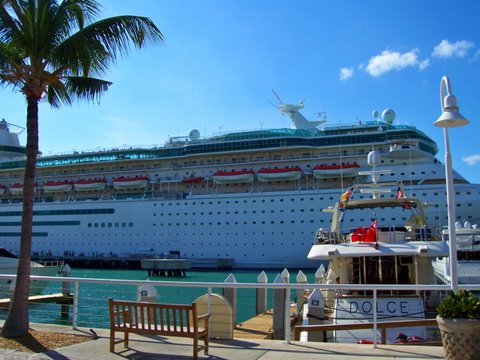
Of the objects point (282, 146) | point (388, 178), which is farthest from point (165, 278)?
point (388, 178)

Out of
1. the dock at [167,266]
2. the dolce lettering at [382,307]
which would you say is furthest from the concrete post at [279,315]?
the dock at [167,266]

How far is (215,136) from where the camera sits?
137 ft

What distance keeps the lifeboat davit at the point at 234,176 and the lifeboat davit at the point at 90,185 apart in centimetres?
1161

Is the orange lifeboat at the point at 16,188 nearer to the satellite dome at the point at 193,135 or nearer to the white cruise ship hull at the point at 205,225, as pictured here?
the white cruise ship hull at the point at 205,225

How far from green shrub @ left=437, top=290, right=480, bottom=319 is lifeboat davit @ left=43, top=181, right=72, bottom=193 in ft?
145

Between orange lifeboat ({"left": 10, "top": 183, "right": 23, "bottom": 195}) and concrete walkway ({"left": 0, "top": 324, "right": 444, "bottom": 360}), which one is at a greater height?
orange lifeboat ({"left": 10, "top": 183, "right": 23, "bottom": 195})

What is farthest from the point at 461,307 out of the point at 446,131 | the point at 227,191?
the point at 227,191

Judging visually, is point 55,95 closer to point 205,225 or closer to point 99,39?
point 99,39

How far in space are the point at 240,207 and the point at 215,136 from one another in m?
9.31

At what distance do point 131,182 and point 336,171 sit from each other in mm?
17507

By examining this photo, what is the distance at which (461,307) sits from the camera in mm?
4125

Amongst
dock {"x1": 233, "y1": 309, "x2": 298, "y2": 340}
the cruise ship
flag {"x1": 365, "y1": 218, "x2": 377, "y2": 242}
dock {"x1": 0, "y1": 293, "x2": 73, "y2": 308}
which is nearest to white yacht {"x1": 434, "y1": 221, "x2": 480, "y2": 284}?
the cruise ship

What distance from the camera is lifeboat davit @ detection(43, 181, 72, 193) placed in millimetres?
44656

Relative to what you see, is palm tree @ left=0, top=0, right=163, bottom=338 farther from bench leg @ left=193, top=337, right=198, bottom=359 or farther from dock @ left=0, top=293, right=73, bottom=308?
dock @ left=0, top=293, right=73, bottom=308
